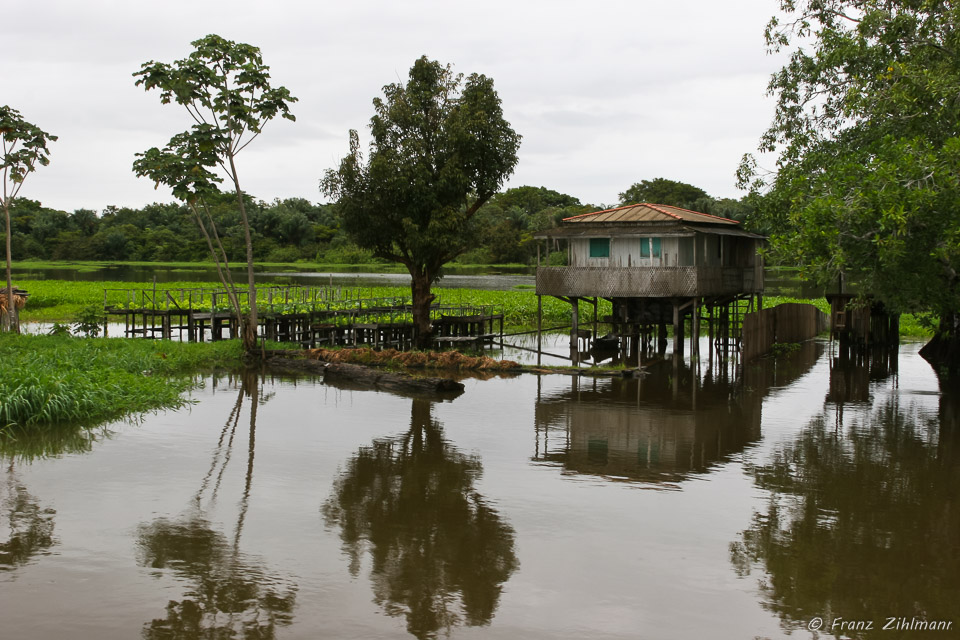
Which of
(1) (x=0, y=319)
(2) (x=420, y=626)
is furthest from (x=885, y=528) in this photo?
(1) (x=0, y=319)

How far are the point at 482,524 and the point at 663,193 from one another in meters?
78.1

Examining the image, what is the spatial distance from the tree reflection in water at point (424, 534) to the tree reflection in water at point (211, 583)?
40.2 inches

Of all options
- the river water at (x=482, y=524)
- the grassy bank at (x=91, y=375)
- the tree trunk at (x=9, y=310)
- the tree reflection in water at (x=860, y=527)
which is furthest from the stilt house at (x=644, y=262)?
the tree trunk at (x=9, y=310)

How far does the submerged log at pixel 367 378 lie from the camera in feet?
72.8

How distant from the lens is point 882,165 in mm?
17391

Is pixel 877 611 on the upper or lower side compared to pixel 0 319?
lower

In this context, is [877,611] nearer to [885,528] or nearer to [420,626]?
[885,528]

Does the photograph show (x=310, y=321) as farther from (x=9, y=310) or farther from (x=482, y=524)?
(x=482, y=524)

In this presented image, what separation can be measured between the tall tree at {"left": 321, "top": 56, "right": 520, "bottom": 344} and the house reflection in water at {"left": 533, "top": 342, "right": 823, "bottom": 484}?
852 cm

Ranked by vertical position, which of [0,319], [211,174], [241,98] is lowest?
[0,319]

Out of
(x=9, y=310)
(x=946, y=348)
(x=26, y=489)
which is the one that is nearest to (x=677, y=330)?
(x=946, y=348)

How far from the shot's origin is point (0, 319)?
30828 mm

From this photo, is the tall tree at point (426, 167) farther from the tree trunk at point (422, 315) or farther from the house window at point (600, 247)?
the house window at point (600, 247)

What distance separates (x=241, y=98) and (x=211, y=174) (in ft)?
8.10
